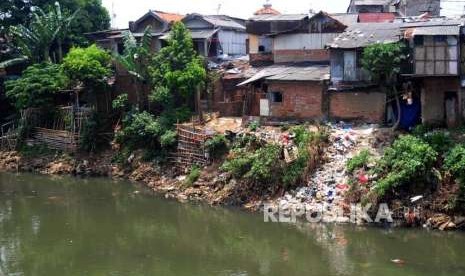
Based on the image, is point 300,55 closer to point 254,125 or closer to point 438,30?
point 254,125

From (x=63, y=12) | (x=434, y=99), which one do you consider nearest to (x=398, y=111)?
(x=434, y=99)

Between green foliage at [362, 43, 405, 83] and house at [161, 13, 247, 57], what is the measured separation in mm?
9891

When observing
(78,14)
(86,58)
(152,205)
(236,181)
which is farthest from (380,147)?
(78,14)

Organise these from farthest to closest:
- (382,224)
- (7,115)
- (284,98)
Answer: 1. (7,115)
2. (284,98)
3. (382,224)

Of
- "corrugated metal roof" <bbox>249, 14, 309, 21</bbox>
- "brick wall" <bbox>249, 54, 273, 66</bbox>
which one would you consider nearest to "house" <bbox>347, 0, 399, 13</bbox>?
"corrugated metal roof" <bbox>249, 14, 309, 21</bbox>

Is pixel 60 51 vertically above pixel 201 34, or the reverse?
pixel 201 34

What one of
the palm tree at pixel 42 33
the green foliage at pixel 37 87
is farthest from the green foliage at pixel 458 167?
the palm tree at pixel 42 33

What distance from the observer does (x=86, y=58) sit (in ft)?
90.4

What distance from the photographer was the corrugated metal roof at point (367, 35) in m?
22.7

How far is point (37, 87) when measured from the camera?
91.8ft

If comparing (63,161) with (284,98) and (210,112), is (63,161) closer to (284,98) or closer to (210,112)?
(210,112)

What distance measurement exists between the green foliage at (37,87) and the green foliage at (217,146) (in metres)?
8.42

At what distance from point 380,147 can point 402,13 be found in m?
14.7

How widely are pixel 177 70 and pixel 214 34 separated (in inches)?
178
